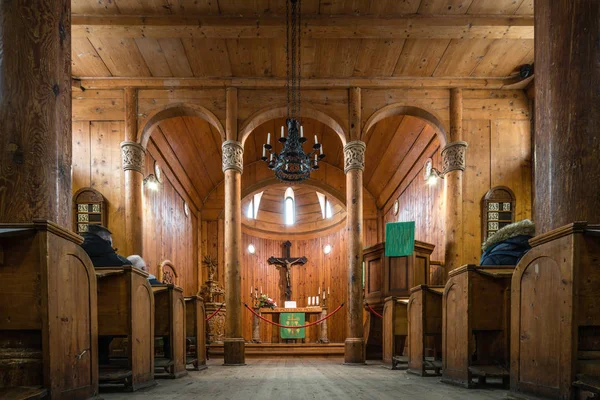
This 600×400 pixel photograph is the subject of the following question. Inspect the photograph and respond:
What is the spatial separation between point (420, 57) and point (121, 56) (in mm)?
4460

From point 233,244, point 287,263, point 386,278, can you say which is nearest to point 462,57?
point 386,278

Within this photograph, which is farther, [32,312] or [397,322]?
[397,322]

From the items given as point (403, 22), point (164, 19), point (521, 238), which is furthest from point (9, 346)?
point (403, 22)

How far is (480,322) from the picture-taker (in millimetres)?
3918

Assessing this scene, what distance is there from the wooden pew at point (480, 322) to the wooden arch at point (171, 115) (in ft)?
16.5

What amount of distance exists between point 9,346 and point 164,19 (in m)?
5.38

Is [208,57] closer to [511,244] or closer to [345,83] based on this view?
[345,83]

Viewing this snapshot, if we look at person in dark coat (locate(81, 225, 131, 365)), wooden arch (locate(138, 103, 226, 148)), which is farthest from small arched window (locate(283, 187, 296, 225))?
person in dark coat (locate(81, 225, 131, 365))

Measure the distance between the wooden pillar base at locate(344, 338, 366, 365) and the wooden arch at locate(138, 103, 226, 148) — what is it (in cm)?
373

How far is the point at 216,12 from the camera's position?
683 cm

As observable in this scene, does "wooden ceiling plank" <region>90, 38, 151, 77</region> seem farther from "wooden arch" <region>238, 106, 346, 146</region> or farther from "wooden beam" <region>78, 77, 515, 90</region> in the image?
"wooden arch" <region>238, 106, 346, 146</region>

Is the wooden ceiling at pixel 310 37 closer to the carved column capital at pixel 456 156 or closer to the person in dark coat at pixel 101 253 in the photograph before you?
the carved column capital at pixel 456 156

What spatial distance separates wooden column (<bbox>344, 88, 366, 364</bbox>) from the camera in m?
7.53

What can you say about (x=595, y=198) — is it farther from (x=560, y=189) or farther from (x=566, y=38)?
(x=566, y=38)
